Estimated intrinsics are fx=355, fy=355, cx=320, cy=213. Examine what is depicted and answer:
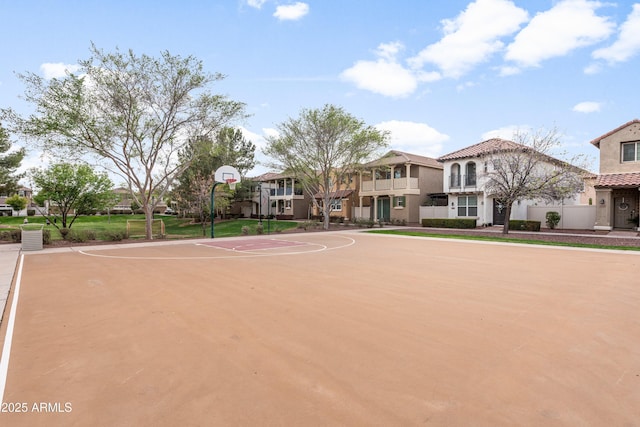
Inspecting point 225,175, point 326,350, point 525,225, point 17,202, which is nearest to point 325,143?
point 225,175

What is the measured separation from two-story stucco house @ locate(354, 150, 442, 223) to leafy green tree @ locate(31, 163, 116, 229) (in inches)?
810

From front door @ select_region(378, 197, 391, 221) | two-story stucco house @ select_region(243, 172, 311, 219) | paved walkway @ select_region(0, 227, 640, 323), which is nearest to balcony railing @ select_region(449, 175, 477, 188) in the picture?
front door @ select_region(378, 197, 391, 221)

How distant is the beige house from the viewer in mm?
21750

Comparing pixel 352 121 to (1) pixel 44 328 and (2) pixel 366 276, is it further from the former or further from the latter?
(1) pixel 44 328

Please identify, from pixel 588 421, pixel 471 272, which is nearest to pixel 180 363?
pixel 588 421

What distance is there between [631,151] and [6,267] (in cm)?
3173

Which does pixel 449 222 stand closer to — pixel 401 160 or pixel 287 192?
pixel 401 160

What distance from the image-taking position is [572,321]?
5.61m

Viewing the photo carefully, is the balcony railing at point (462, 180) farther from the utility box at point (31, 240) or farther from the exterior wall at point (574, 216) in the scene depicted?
the utility box at point (31, 240)

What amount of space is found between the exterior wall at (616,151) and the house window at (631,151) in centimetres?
23

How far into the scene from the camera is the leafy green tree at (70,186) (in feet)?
77.6

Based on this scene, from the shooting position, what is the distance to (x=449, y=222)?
2805 centimetres

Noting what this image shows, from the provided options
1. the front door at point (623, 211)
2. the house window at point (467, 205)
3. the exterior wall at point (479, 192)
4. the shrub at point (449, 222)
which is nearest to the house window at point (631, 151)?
the front door at point (623, 211)

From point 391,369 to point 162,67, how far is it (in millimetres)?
18712
